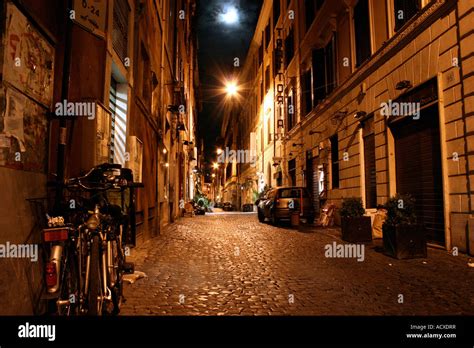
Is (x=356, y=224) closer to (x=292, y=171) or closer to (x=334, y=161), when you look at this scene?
(x=334, y=161)

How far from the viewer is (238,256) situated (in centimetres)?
760

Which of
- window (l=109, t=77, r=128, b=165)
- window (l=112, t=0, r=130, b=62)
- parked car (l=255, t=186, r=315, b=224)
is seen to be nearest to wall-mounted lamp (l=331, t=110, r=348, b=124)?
parked car (l=255, t=186, r=315, b=224)

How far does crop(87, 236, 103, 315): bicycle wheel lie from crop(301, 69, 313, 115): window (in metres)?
17.3

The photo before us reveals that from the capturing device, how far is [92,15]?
5.35 meters

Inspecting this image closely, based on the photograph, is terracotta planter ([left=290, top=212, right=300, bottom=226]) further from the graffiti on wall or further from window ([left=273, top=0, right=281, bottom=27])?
window ([left=273, top=0, right=281, bottom=27])

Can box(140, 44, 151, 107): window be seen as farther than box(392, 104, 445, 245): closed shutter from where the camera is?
Yes

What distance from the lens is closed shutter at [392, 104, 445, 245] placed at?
8312mm

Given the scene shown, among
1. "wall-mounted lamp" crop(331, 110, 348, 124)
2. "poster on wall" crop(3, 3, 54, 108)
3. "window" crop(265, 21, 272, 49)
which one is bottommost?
"poster on wall" crop(3, 3, 54, 108)

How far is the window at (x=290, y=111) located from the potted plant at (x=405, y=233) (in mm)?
15946

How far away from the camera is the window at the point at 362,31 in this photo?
12328 millimetres

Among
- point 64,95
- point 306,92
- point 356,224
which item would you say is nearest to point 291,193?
point 356,224

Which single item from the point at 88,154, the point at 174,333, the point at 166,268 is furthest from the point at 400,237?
the point at 88,154

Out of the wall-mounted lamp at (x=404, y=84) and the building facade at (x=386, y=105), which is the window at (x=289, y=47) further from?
the wall-mounted lamp at (x=404, y=84)

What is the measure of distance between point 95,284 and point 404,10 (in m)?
10.7
